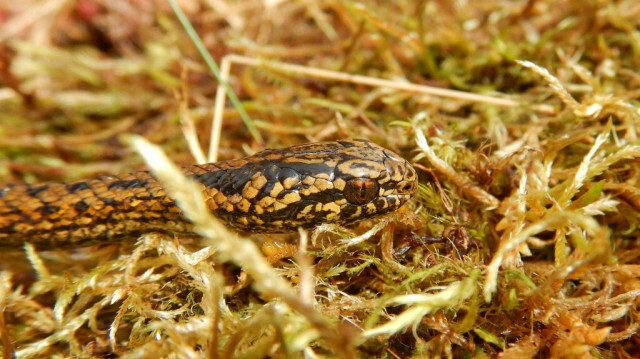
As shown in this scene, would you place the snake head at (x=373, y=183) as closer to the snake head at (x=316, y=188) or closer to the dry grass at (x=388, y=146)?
the snake head at (x=316, y=188)

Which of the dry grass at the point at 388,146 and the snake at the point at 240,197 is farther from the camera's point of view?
the snake at the point at 240,197

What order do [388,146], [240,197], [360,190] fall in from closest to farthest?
[360,190] < [240,197] < [388,146]

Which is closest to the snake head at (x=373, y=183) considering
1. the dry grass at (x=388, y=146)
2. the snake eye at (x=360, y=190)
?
the snake eye at (x=360, y=190)

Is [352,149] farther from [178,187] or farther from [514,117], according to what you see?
[514,117]

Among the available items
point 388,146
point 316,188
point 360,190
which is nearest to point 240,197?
point 316,188

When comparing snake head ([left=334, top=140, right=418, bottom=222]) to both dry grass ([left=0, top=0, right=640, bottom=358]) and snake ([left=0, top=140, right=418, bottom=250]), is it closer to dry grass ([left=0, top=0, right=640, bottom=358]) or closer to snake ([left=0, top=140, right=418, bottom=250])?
snake ([left=0, top=140, right=418, bottom=250])

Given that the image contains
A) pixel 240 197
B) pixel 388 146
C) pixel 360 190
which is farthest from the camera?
pixel 388 146

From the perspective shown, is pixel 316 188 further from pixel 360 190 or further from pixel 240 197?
pixel 240 197
